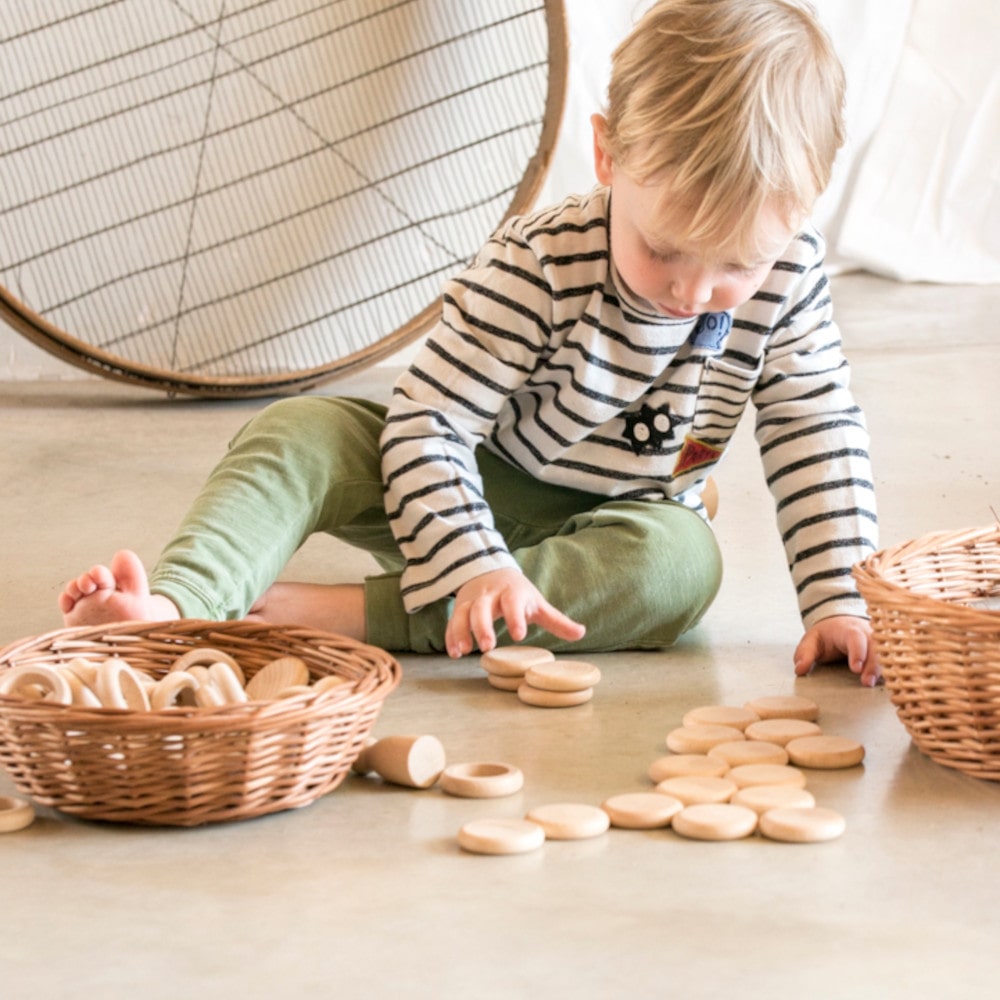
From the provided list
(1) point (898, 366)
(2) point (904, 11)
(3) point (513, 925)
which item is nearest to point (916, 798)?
(3) point (513, 925)

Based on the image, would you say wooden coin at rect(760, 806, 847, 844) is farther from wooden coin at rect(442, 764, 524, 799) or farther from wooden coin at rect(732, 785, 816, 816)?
A: wooden coin at rect(442, 764, 524, 799)

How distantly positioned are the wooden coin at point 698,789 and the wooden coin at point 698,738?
0.06 meters

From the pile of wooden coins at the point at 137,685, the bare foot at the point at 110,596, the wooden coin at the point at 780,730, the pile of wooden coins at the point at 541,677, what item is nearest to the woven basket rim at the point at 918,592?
the wooden coin at the point at 780,730

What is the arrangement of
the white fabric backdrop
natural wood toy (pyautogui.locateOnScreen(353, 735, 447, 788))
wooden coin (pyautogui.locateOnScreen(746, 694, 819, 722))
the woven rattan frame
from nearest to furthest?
natural wood toy (pyautogui.locateOnScreen(353, 735, 447, 788)) < wooden coin (pyautogui.locateOnScreen(746, 694, 819, 722)) < the woven rattan frame < the white fabric backdrop

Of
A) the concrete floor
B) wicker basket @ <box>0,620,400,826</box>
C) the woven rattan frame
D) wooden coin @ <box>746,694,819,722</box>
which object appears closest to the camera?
the concrete floor

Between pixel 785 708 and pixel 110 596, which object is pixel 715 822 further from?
pixel 110 596

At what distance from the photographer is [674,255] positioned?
3.50 feet

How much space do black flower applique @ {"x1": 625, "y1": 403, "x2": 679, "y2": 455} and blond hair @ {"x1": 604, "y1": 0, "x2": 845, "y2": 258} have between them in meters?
0.23

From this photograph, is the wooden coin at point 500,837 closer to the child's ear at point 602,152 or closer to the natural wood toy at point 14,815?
the natural wood toy at point 14,815

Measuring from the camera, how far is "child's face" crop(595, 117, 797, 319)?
104 cm

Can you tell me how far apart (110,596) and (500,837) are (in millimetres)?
339

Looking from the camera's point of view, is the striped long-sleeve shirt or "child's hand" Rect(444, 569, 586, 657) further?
the striped long-sleeve shirt

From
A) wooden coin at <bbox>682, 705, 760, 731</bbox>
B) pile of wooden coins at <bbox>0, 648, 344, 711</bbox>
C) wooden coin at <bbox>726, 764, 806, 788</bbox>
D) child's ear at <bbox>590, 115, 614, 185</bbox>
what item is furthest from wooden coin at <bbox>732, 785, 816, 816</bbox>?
child's ear at <bbox>590, 115, 614, 185</bbox>

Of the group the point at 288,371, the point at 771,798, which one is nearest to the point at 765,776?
the point at 771,798
